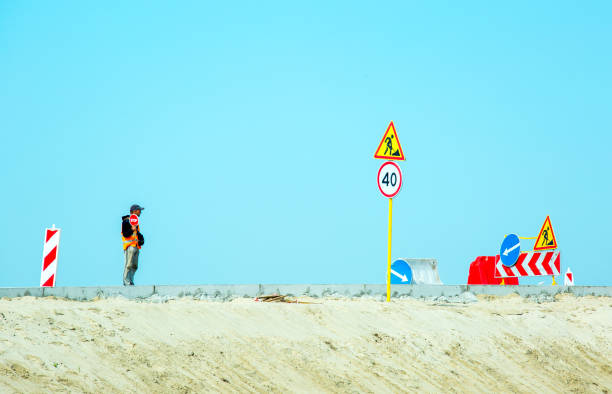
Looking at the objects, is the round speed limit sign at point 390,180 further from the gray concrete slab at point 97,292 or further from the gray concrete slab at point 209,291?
the gray concrete slab at point 97,292

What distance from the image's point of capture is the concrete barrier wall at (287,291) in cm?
1323

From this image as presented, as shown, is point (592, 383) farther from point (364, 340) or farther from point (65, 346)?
point (65, 346)

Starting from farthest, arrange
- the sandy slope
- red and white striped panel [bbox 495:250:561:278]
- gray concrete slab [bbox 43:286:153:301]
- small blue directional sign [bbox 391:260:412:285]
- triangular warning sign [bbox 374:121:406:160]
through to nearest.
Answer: red and white striped panel [bbox 495:250:561:278], small blue directional sign [bbox 391:260:412:285], triangular warning sign [bbox 374:121:406:160], gray concrete slab [bbox 43:286:153:301], the sandy slope

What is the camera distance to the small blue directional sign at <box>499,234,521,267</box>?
66.5 ft

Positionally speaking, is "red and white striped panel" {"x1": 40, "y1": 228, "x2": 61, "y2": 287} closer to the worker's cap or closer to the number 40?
the worker's cap

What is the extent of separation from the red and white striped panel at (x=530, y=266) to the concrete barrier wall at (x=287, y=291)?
11.3ft

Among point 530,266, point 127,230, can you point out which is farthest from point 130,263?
point 530,266

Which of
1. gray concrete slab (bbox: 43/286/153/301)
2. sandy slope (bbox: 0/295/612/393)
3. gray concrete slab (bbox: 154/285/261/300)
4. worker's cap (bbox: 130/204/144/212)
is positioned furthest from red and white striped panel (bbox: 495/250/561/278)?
gray concrete slab (bbox: 43/286/153/301)

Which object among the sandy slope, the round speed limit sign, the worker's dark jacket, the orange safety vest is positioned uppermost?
the round speed limit sign

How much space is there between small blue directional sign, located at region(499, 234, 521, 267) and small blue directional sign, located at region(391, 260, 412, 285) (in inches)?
136

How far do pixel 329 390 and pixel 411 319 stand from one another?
126 inches

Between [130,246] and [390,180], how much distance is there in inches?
195

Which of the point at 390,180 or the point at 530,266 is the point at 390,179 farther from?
the point at 530,266

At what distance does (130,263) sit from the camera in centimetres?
1563
